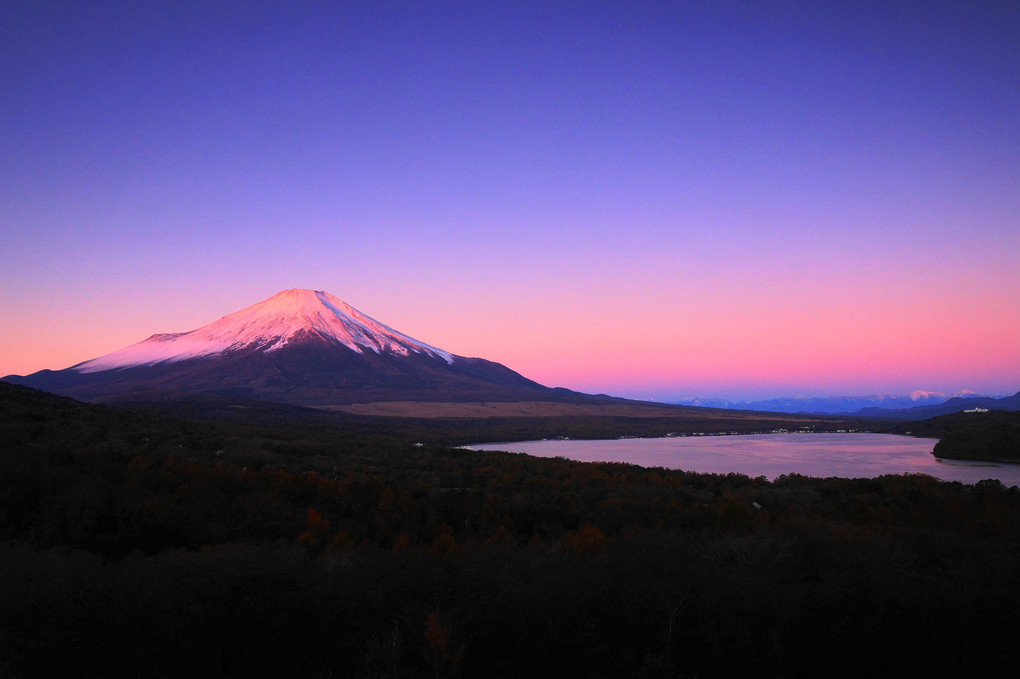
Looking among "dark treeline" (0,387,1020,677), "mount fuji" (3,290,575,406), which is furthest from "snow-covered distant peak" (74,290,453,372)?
"dark treeline" (0,387,1020,677)

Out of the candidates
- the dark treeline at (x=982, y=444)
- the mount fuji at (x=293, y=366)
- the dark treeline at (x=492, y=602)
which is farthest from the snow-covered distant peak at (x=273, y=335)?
the dark treeline at (x=492, y=602)

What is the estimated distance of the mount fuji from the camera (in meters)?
104

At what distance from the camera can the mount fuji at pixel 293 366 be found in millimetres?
104500

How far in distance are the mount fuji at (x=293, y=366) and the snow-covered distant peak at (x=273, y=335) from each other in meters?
0.30

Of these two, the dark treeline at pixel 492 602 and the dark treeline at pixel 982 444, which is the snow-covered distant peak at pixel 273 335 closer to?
the dark treeline at pixel 982 444

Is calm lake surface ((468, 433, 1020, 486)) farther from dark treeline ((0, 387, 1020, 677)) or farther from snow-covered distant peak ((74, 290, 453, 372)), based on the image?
snow-covered distant peak ((74, 290, 453, 372))

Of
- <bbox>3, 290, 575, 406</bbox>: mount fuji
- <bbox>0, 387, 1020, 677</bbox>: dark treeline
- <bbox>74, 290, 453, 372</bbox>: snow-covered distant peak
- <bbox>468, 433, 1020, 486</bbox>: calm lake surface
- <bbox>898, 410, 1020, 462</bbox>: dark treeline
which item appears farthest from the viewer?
<bbox>74, 290, 453, 372</bbox>: snow-covered distant peak

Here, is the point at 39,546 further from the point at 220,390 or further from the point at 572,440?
the point at 220,390

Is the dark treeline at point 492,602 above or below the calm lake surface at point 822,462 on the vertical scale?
above

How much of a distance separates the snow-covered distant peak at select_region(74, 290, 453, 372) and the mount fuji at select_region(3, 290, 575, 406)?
0.98ft

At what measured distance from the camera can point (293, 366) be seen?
123 meters

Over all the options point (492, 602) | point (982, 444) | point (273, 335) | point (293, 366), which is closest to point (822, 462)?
point (982, 444)

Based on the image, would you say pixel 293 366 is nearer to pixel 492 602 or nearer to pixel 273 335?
pixel 273 335

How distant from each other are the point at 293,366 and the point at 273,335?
2478 cm
